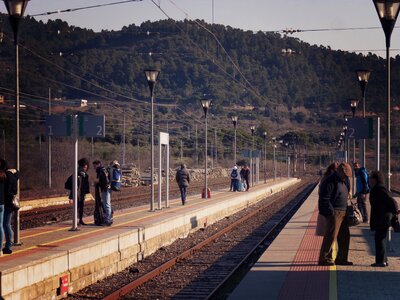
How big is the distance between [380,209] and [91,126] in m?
6.79

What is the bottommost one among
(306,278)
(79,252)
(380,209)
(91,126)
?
(306,278)

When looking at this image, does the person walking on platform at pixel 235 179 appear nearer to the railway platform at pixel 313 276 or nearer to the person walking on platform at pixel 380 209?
the railway platform at pixel 313 276

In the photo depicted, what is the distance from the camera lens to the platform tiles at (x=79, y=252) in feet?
41.3

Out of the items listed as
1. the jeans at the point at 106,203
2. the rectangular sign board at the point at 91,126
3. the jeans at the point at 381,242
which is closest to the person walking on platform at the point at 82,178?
the jeans at the point at 106,203

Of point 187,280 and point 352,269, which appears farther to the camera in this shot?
point 187,280

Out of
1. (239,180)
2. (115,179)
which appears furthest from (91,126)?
(239,180)

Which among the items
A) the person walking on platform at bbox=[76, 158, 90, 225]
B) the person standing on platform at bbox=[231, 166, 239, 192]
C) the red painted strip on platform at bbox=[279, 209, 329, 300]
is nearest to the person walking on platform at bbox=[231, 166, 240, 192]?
the person standing on platform at bbox=[231, 166, 239, 192]

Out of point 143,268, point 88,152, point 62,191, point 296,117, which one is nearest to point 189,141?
point 88,152

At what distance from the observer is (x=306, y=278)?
46.4 feet

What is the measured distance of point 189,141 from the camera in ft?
340

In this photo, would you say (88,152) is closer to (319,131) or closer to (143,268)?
(143,268)

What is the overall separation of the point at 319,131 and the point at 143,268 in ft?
435

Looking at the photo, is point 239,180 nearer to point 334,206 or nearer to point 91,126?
point 91,126

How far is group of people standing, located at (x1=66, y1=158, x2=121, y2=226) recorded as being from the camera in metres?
20.1
